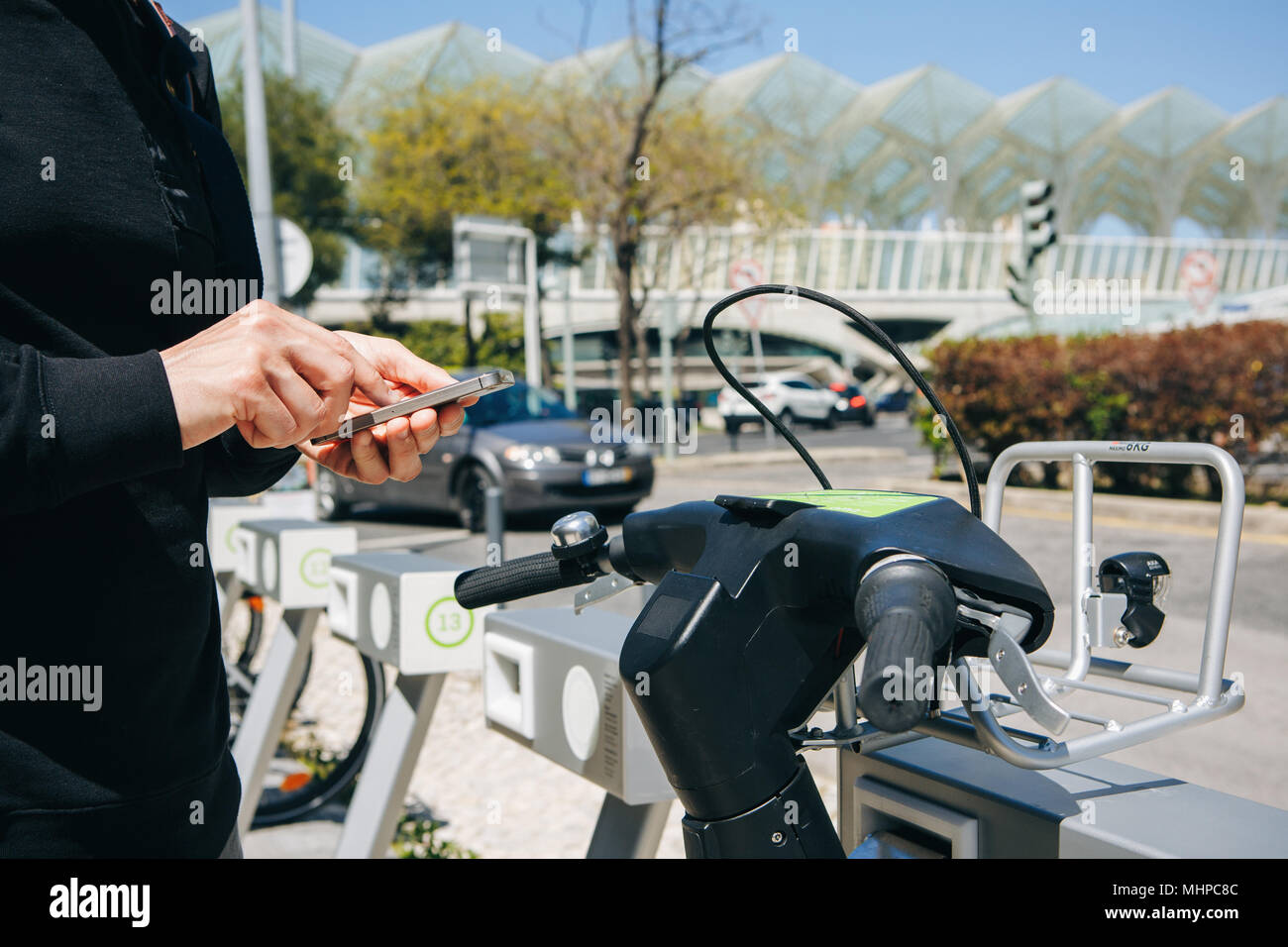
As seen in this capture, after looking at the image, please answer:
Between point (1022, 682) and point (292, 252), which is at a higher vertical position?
point (292, 252)

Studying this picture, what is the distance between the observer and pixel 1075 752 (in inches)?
34.7

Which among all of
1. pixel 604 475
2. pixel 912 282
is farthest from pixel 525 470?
pixel 912 282

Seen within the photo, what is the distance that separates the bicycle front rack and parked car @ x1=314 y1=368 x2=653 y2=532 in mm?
9221

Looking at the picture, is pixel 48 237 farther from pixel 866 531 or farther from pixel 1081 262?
pixel 1081 262

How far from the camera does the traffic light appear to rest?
46.9ft

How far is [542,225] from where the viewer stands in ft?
97.5

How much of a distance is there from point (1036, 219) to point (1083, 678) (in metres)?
14.5

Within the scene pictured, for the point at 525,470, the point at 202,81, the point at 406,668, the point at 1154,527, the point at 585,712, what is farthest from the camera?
the point at 525,470

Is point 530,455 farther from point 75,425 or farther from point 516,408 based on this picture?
point 75,425

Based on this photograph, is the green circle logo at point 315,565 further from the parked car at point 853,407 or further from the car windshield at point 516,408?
the parked car at point 853,407

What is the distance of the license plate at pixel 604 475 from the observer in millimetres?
10633

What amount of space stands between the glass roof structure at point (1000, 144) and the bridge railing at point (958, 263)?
708 cm

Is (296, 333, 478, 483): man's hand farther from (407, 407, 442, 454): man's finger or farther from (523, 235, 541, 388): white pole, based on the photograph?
(523, 235, 541, 388): white pole

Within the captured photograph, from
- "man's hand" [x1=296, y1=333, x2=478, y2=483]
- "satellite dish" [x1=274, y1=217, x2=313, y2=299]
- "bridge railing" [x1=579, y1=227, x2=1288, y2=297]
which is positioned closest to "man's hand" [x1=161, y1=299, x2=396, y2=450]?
"man's hand" [x1=296, y1=333, x2=478, y2=483]
